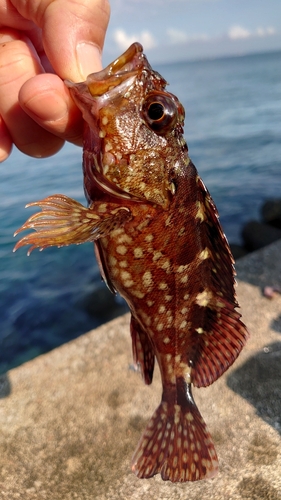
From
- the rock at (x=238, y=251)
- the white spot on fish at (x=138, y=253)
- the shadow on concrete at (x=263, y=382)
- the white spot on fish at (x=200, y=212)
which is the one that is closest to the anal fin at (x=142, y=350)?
the white spot on fish at (x=138, y=253)

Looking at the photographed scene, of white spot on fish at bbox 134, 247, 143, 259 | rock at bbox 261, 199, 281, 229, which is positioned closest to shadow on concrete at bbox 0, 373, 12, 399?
white spot on fish at bbox 134, 247, 143, 259

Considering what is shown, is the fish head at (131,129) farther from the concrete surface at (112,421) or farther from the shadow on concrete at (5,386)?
the shadow on concrete at (5,386)

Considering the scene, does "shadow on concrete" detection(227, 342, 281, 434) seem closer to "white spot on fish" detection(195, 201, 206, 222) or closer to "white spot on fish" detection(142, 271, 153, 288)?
"white spot on fish" detection(142, 271, 153, 288)

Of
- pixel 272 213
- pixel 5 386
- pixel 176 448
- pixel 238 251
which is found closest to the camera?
pixel 176 448

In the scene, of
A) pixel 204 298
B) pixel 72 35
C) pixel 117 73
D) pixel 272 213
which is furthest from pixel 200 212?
pixel 272 213

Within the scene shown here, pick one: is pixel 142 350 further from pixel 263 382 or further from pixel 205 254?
pixel 263 382
